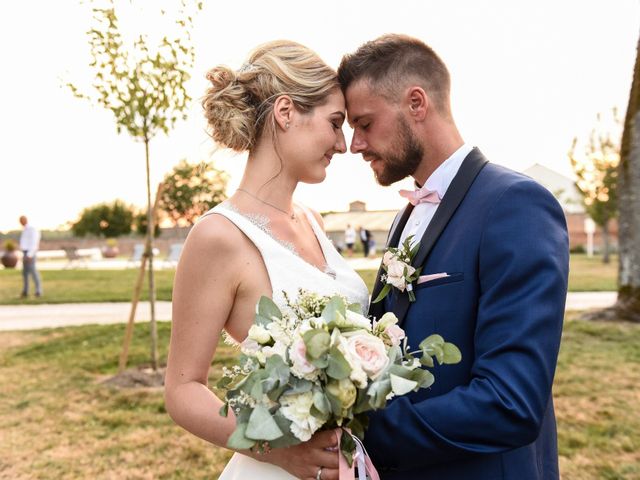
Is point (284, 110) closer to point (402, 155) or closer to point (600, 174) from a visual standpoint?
point (402, 155)

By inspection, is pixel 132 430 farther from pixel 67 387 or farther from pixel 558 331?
pixel 558 331

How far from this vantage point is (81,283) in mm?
22531

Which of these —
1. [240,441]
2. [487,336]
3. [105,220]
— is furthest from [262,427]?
[105,220]

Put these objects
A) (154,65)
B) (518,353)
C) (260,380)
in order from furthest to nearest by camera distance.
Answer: (154,65) → (518,353) → (260,380)

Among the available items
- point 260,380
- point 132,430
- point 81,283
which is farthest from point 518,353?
point 81,283

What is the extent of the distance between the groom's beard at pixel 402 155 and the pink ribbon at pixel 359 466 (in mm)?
1289

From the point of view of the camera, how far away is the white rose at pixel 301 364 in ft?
5.60

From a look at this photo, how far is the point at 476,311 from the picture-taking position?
2125 mm

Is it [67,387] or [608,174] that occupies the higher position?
[608,174]

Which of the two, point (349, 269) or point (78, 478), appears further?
point (78, 478)

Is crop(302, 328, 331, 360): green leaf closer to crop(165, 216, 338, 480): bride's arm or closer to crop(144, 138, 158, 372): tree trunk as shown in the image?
crop(165, 216, 338, 480): bride's arm

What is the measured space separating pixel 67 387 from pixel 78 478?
3.15 meters

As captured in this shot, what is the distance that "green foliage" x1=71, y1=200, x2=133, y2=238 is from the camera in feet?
309

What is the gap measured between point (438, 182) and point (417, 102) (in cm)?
38
